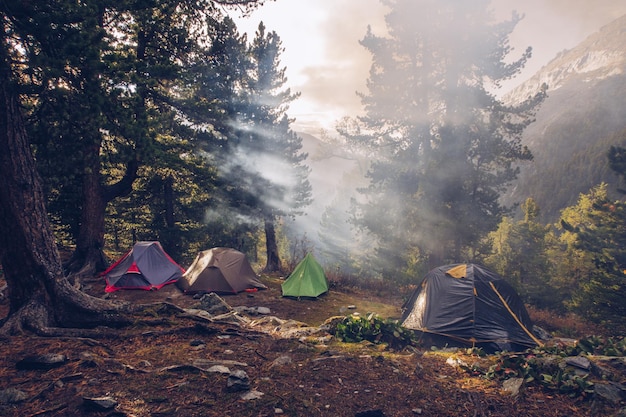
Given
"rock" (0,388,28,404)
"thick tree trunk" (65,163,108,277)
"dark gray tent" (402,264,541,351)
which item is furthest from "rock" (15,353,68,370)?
"thick tree trunk" (65,163,108,277)

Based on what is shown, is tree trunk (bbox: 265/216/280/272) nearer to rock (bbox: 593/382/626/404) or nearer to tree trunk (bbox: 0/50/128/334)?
tree trunk (bbox: 0/50/128/334)

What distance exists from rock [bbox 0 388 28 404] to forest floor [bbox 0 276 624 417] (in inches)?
1.2

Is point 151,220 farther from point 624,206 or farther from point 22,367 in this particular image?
point 624,206

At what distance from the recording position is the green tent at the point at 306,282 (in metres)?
13.7

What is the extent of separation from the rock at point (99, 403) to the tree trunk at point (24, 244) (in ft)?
9.20

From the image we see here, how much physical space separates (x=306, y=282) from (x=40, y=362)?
1031 cm

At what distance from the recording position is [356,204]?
23094 mm

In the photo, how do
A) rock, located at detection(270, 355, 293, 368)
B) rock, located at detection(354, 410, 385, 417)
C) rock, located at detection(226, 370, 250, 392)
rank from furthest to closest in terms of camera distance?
rock, located at detection(270, 355, 293, 368) → rock, located at detection(226, 370, 250, 392) → rock, located at detection(354, 410, 385, 417)

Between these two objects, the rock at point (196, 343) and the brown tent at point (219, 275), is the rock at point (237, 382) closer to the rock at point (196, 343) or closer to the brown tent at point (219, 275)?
the rock at point (196, 343)

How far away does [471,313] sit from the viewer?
9.17 metres

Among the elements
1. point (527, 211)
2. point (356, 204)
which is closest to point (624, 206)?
point (356, 204)

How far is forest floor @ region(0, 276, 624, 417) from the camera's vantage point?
3.75 m

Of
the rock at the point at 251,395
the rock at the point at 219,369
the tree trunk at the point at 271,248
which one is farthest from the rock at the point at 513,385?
the tree trunk at the point at 271,248

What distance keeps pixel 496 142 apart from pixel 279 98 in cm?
1339
